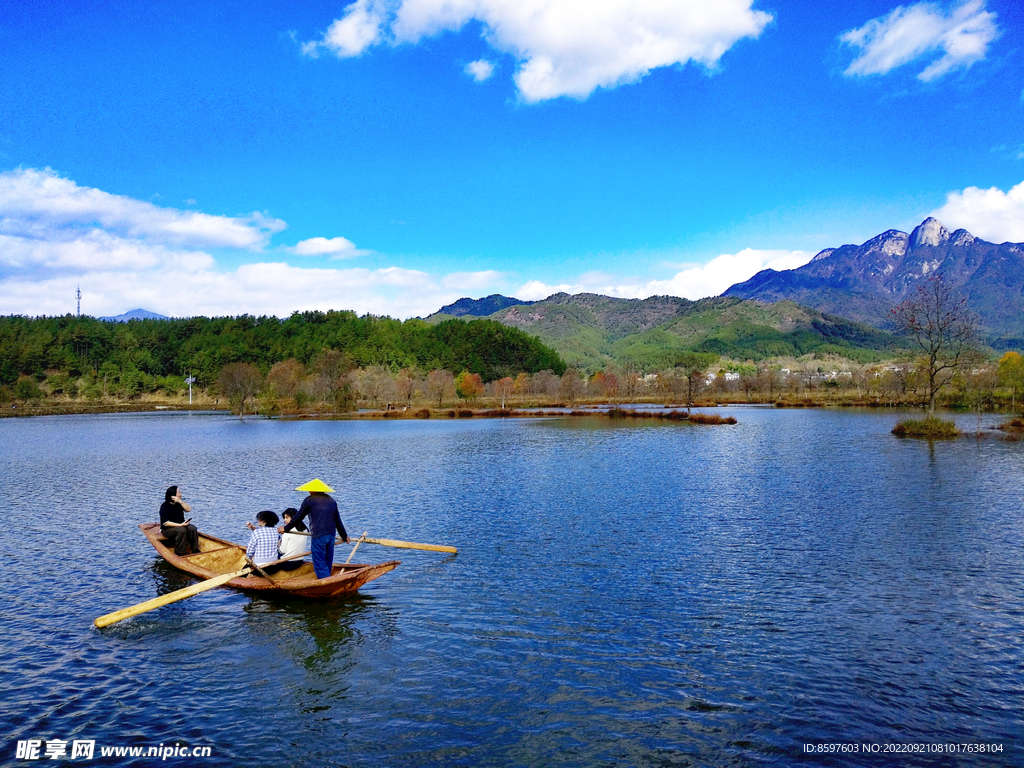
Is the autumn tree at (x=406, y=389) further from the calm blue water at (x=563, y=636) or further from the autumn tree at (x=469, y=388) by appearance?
the calm blue water at (x=563, y=636)

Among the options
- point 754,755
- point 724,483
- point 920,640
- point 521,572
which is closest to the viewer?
point 754,755

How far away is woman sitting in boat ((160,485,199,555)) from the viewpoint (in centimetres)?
1669

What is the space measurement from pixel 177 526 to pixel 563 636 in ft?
36.8

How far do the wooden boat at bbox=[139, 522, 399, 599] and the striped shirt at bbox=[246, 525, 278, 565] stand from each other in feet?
1.18

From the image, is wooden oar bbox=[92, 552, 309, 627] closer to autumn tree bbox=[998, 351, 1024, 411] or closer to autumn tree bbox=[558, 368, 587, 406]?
autumn tree bbox=[998, 351, 1024, 411]

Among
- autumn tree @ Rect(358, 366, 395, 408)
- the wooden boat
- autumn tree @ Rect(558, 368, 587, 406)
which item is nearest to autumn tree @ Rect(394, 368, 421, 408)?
autumn tree @ Rect(358, 366, 395, 408)

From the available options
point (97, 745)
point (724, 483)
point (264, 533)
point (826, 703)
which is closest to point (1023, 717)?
point (826, 703)

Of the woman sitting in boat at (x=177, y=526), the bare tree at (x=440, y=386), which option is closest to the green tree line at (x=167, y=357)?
the bare tree at (x=440, y=386)

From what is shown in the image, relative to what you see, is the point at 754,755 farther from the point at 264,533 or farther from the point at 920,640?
the point at 264,533

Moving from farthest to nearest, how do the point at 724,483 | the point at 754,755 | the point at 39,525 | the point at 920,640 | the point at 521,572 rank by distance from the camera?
the point at 724,483
the point at 39,525
the point at 521,572
the point at 920,640
the point at 754,755

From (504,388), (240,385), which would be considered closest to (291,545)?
(240,385)

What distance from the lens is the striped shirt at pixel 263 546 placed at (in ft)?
47.5

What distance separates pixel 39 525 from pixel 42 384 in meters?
193

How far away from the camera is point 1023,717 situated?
333 inches
